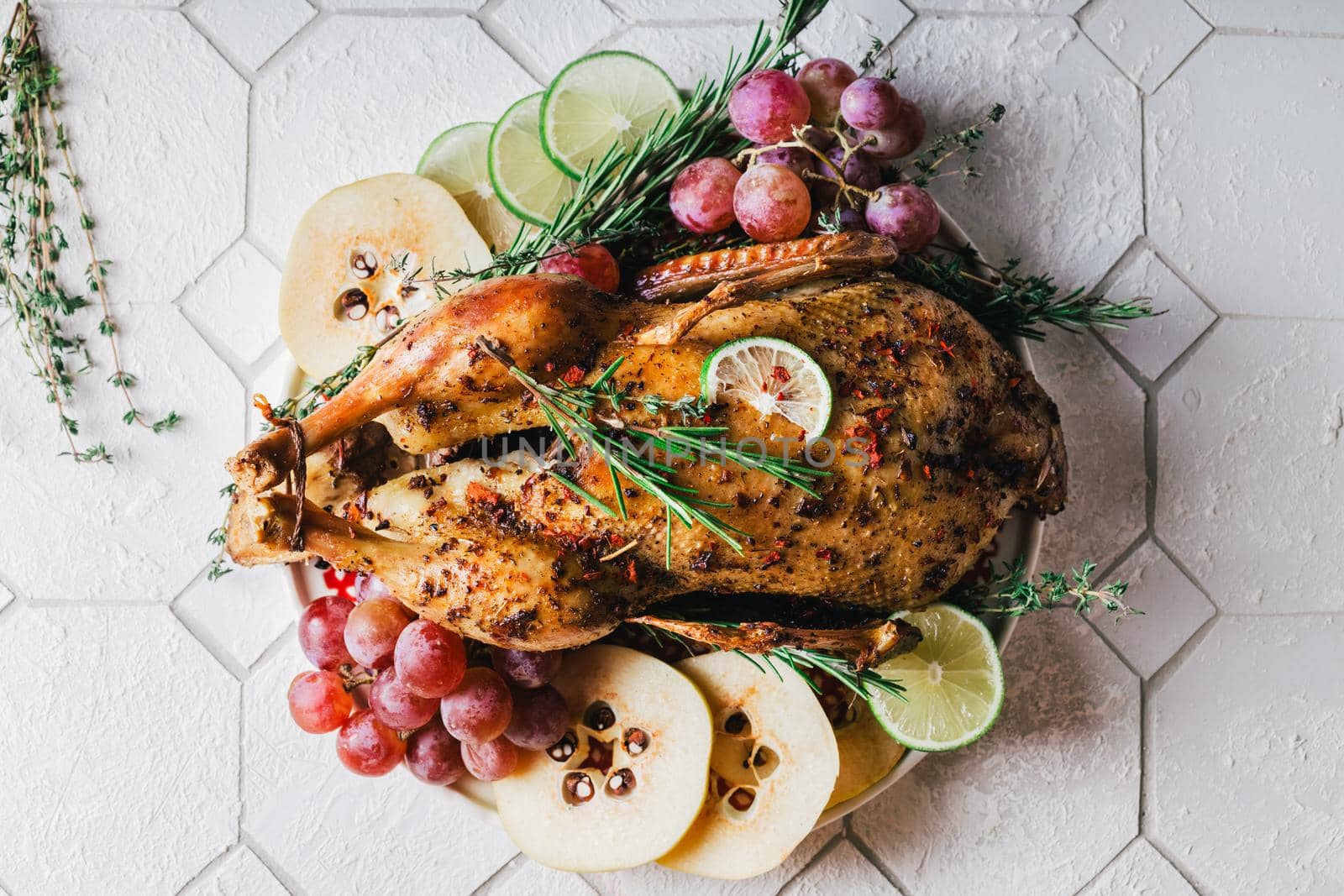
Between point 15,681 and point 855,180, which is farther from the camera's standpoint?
point 15,681

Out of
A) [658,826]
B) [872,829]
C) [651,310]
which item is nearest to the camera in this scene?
[651,310]

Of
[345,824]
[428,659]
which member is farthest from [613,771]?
[345,824]

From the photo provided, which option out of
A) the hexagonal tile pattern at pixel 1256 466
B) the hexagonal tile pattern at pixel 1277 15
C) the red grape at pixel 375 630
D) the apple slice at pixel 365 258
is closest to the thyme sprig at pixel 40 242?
the apple slice at pixel 365 258

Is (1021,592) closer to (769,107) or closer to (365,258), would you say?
(769,107)

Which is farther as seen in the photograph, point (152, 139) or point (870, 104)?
point (152, 139)

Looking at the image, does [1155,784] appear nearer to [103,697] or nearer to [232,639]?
[232,639]

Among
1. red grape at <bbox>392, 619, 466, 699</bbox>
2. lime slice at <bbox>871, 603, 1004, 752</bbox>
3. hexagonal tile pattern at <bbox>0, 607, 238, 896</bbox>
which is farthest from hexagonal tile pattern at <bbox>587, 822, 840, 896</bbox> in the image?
hexagonal tile pattern at <bbox>0, 607, 238, 896</bbox>

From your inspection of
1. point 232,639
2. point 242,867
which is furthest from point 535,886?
point 232,639
